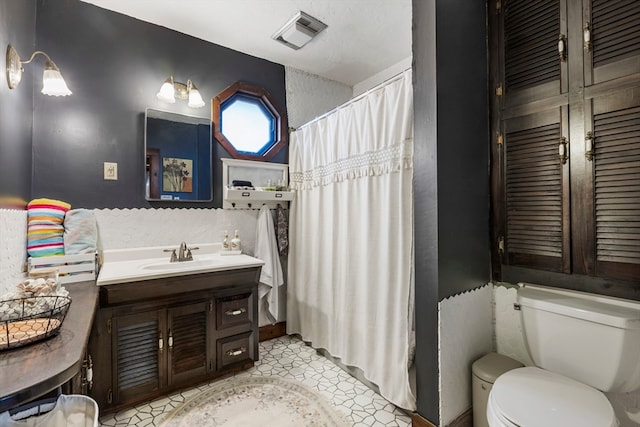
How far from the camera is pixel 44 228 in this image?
1.79 meters

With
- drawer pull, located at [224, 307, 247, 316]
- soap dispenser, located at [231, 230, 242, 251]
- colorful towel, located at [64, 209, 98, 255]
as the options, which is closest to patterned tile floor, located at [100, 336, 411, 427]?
drawer pull, located at [224, 307, 247, 316]

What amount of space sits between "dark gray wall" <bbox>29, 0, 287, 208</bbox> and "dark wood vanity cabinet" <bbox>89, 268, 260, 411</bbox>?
782 millimetres

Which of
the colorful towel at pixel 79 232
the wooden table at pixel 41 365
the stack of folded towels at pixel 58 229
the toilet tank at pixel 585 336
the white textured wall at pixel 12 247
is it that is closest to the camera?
the wooden table at pixel 41 365

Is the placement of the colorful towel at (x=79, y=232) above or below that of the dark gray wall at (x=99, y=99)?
below

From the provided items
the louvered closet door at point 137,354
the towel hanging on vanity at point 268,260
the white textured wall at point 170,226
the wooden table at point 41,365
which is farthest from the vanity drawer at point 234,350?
the wooden table at point 41,365

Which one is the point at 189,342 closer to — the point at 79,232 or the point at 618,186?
the point at 79,232

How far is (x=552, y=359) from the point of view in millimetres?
1402

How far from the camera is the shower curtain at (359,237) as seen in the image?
1754mm

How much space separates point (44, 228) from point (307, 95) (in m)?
2.47

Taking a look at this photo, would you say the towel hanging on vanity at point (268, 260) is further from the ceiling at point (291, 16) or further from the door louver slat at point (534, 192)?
the door louver slat at point (534, 192)

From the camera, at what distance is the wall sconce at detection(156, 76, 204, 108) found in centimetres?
217

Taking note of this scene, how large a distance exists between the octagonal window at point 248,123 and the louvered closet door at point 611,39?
2.25 meters

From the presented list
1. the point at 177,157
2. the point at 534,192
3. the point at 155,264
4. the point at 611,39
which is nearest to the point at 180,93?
the point at 177,157

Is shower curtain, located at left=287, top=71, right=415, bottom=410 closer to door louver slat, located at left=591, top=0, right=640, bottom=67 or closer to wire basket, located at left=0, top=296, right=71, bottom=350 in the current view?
door louver slat, located at left=591, top=0, right=640, bottom=67
